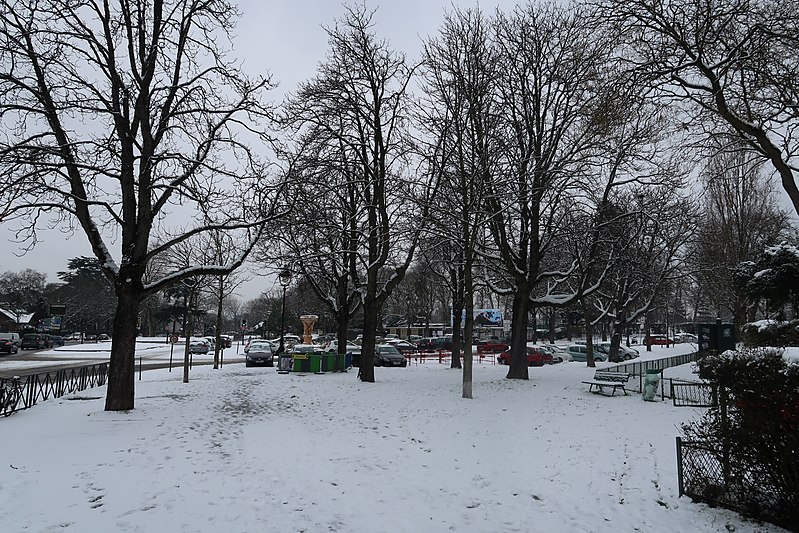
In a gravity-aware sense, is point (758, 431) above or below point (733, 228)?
below

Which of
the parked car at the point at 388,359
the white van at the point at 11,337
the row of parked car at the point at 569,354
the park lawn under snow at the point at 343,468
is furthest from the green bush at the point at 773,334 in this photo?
the white van at the point at 11,337

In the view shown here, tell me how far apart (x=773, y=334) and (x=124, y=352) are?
1866 cm

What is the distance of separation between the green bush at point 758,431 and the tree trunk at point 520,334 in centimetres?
1426

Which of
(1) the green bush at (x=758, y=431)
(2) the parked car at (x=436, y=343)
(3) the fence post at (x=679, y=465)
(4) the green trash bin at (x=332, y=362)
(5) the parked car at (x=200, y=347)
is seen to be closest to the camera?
(1) the green bush at (x=758, y=431)

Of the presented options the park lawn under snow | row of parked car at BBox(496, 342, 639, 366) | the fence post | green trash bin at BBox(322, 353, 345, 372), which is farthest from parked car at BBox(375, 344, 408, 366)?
the fence post

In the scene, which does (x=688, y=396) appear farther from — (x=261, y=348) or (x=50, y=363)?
(x=50, y=363)

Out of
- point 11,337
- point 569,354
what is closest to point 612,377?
point 569,354

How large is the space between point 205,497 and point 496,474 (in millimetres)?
4250

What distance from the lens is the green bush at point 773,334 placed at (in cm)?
1472

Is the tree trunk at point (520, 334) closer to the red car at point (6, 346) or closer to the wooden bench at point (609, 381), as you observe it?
the wooden bench at point (609, 381)

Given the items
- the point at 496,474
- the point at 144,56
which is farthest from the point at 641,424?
the point at 144,56

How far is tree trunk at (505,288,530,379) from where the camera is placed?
68.1 ft

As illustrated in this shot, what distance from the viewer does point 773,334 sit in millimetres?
16672

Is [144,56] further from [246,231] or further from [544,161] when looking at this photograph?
[544,161]
